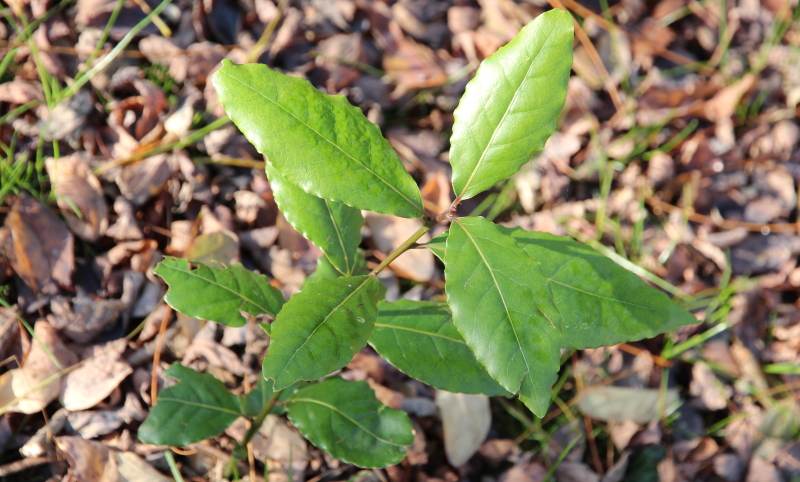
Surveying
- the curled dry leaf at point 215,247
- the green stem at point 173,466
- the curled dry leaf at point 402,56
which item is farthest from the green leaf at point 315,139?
the curled dry leaf at point 402,56

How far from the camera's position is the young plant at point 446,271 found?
1.11 m

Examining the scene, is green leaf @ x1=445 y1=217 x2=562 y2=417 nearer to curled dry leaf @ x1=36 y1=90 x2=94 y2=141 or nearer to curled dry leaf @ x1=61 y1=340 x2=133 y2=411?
curled dry leaf @ x1=61 y1=340 x2=133 y2=411

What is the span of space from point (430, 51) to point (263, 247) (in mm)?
1271

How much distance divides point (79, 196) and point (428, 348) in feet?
4.70

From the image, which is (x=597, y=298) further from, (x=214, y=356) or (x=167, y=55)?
(x=167, y=55)

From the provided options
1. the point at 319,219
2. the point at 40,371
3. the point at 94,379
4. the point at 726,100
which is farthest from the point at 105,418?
the point at 726,100

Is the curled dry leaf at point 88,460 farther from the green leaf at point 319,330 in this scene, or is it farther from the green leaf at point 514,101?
the green leaf at point 514,101

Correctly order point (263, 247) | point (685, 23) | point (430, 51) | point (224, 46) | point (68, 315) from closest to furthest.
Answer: point (68, 315) < point (263, 247) < point (224, 46) < point (430, 51) < point (685, 23)

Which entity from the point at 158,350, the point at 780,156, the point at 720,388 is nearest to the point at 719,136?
the point at 780,156

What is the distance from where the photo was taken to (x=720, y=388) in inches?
98.2

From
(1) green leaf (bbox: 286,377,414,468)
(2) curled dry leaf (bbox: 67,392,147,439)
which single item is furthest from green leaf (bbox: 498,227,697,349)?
(2) curled dry leaf (bbox: 67,392,147,439)

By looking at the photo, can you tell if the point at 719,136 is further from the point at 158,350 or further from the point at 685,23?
the point at 158,350

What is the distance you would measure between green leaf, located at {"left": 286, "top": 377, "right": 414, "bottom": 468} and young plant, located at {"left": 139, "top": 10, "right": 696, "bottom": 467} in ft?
0.04

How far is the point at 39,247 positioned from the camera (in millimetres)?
1996
